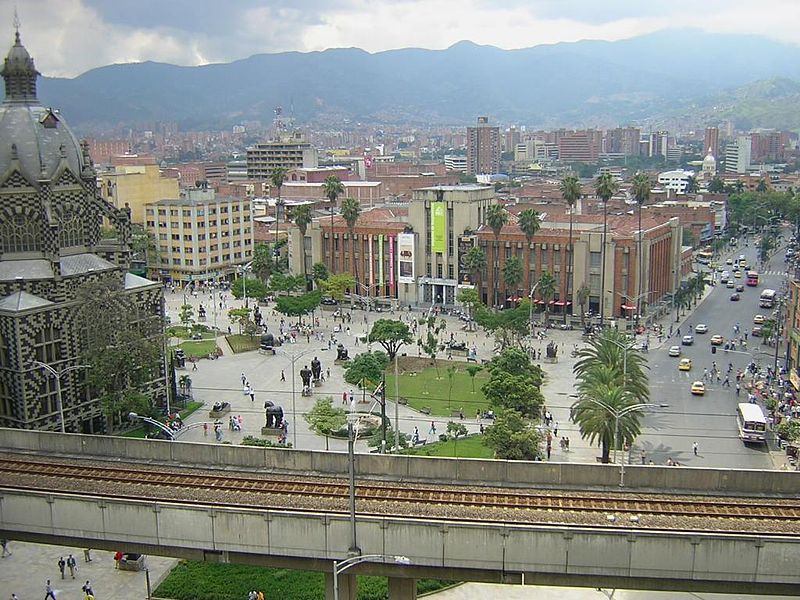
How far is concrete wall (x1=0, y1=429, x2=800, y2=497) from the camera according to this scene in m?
35.1

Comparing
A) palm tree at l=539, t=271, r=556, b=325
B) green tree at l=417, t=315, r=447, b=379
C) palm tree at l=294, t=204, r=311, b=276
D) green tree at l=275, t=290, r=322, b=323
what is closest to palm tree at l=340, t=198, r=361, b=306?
palm tree at l=294, t=204, r=311, b=276

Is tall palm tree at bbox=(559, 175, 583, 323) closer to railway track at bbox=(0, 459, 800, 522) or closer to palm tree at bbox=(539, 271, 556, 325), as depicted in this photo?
palm tree at bbox=(539, 271, 556, 325)

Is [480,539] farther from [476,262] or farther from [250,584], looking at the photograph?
[476,262]

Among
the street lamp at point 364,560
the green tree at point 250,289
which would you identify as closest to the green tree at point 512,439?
the street lamp at point 364,560

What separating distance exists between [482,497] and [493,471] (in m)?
A: 1.58

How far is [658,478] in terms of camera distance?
3528 centimetres

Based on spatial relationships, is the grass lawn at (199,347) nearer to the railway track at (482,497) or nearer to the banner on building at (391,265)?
the banner on building at (391,265)

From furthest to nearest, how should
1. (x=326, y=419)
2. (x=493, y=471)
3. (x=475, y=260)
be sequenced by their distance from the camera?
(x=475, y=260), (x=326, y=419), (x=493, y=471)

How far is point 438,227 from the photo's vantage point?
4407 inches

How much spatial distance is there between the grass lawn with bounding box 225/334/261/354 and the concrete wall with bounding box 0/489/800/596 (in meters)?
58.5

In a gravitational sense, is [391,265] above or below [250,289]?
above

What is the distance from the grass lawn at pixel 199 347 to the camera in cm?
8832

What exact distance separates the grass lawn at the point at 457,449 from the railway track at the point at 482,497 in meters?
21.4

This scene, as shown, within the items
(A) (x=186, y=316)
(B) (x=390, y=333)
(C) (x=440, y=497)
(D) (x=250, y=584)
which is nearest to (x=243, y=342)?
(A) (x=186, y=316)
